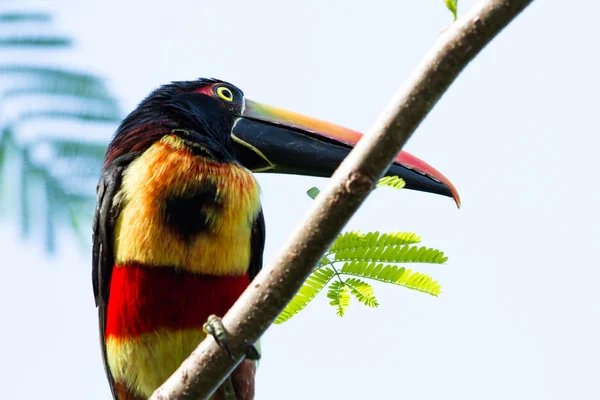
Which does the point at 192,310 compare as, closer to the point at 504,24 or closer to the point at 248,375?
the point at 248,375

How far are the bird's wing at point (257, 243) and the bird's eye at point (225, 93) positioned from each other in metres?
1.07

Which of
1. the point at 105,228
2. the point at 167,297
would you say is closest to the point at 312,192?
the point at 167,297

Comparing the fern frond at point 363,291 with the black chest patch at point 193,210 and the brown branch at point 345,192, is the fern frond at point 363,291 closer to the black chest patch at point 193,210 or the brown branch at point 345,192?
the black chest patch at point 193,210

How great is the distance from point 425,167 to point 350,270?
1260mm

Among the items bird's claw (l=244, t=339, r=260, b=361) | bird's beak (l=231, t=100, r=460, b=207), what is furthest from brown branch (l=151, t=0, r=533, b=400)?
bird's beak (l=231, t=100, r=460, b=207)

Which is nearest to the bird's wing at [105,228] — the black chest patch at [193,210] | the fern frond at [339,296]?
the black chest patch at [193,210]

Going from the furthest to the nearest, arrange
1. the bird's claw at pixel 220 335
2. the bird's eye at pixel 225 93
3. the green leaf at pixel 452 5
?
1. the bird's eye at pixel 225 93
2. the bird's claw at pixel 220 335
3. the green leaf at pixel 452 5

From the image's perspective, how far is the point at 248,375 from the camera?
4969 mm

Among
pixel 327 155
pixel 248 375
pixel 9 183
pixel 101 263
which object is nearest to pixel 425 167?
pixel 327 155

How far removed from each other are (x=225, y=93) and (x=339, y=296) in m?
2.17

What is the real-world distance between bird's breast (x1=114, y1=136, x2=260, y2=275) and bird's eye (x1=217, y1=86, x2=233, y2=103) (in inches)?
36.3

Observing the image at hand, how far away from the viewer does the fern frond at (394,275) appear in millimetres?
4117

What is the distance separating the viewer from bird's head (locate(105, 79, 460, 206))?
5.15 metres

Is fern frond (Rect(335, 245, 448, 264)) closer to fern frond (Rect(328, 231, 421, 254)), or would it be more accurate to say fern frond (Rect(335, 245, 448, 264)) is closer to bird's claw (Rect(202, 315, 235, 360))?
fern frond (Rect(328, 231, 421, 254))
